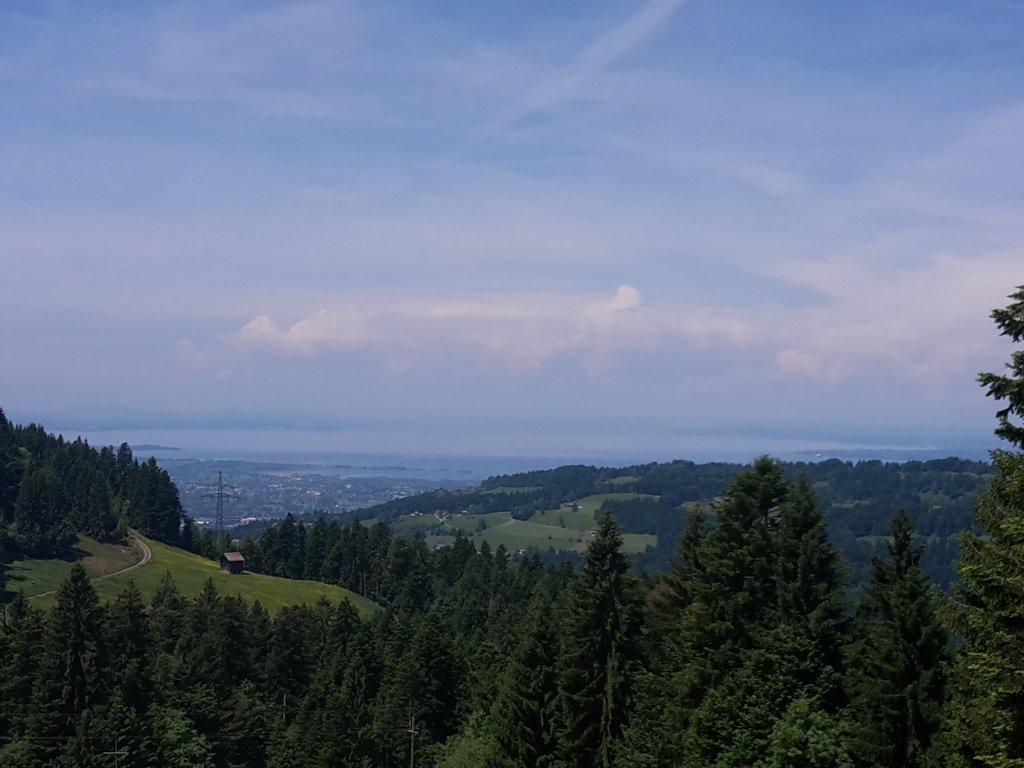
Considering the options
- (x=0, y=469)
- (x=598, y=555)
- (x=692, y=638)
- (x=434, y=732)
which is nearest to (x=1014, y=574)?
(x=692, y=638)

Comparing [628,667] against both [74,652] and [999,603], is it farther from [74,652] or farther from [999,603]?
[74,652]

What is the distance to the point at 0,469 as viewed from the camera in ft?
533

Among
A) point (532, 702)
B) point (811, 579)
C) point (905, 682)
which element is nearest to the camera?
point (905, 682)

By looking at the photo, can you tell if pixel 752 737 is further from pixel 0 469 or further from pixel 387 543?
pixel 0 469

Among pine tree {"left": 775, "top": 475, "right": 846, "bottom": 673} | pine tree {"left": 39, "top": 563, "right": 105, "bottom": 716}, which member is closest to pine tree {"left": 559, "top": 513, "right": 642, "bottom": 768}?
pine tree {"left": 775, "top": 475, "right": 846, "bottom": 673}

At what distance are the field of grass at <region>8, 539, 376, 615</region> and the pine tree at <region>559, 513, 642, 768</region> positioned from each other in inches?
3667

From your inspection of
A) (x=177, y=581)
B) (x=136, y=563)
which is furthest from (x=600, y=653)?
(x=136, y=563)

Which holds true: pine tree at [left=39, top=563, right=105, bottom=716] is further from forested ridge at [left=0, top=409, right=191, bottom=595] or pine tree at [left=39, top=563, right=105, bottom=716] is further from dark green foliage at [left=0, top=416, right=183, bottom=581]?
forested ridge at [left=0, top=409, right=191, bottom=595]

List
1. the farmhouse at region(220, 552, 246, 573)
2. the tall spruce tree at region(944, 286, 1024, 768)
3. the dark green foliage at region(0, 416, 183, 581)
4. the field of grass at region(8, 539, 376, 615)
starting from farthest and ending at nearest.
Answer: the farmhouse at region(220, 552, 246, 573) → the dark green foliage at region(0, 416, 183, 581) → the field of grass at region(8, 539, 376, 615) → the tall spruce tree at region(944, 286, 1024, 768)

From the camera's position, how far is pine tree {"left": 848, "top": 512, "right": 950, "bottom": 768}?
24.2 metres

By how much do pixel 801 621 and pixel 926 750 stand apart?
23.3 ft

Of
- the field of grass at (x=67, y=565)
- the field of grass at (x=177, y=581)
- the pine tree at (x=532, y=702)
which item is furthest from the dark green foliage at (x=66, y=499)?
the pine tree at (x=532, y=702)

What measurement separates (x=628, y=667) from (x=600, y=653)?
1.14m

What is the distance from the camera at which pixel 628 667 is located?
35.9 m
